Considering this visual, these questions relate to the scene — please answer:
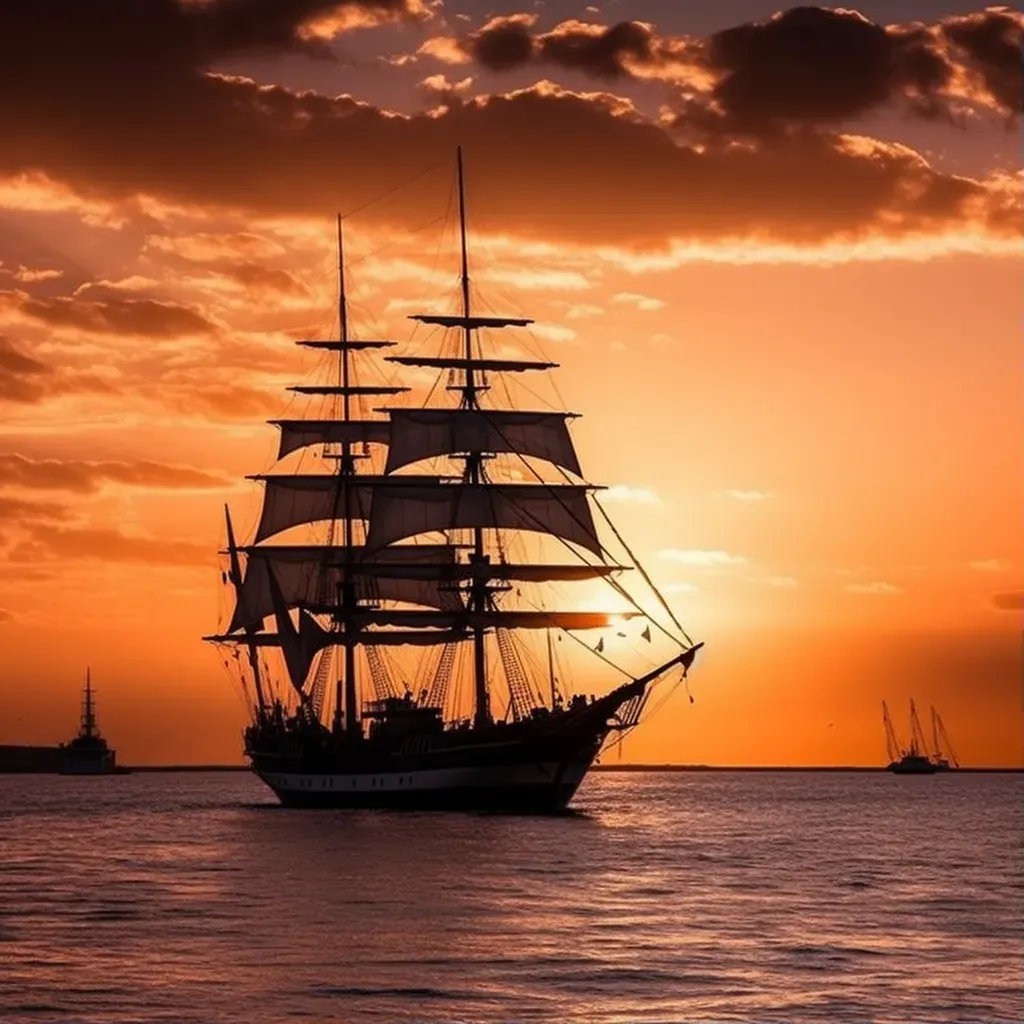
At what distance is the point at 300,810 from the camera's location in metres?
160

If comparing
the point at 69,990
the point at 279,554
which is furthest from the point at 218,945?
the point at 279,554

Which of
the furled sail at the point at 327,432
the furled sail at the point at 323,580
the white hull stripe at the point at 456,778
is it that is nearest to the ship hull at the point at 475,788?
the white hull stripe at the point at 456,778

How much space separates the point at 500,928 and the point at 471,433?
279ft

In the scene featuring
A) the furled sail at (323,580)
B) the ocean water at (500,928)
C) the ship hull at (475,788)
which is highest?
the furled sail at (323,580)

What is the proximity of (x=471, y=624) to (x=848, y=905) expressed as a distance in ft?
233

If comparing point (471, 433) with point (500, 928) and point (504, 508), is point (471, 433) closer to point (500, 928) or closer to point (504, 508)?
point (504, 508)

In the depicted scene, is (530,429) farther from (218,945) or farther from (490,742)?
(218,945)

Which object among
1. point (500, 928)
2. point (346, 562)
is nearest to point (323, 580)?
point (346, 562)

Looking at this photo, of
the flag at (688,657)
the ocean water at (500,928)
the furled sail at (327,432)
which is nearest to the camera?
the ocean water at (500,928)

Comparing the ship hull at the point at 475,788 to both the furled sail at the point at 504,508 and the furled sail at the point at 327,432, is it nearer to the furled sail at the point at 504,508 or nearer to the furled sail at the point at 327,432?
the furled sail at the point at 504,508

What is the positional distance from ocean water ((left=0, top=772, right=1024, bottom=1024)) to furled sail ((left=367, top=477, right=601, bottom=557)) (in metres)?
27.1

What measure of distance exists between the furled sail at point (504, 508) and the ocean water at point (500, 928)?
2710 cm

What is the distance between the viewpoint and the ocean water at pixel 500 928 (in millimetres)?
53312

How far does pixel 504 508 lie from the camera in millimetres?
151250
